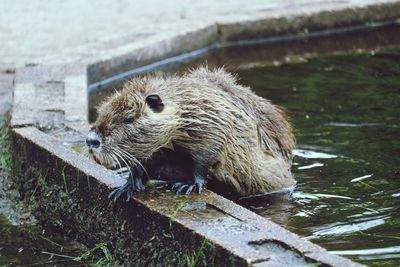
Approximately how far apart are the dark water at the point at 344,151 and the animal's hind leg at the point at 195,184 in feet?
2.12

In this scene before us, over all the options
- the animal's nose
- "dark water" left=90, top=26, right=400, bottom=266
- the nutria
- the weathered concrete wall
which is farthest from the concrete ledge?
"dark water" left=90, top=26, right=400, bottom=266

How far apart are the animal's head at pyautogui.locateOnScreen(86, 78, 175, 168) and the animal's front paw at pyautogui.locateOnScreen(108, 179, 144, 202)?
0.33ft

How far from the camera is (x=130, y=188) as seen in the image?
523cm

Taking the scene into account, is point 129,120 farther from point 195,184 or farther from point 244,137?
point 244,137

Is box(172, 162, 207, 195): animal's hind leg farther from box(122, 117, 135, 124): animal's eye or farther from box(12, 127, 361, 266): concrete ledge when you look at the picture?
box(122, 117, 135, 124): animal's eye

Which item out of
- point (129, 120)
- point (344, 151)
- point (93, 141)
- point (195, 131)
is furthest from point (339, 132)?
point (93, 141)

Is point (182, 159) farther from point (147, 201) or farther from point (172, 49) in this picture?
point (172, 49)

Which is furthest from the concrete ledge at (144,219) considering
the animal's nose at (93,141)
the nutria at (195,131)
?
the animal's nose at (93,141)

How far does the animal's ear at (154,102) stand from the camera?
17.0 feet

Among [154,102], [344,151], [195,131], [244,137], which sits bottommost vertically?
[344,151]

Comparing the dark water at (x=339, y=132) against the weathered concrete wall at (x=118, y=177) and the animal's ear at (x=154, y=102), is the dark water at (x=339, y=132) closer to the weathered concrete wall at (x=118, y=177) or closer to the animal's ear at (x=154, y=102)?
the weathered concrete wall at (x=118, y=177)

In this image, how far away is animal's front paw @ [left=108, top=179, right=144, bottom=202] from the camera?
5.22 meters

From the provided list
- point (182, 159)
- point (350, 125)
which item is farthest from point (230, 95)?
point (350, 125)

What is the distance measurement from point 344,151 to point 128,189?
2296 millimetres
